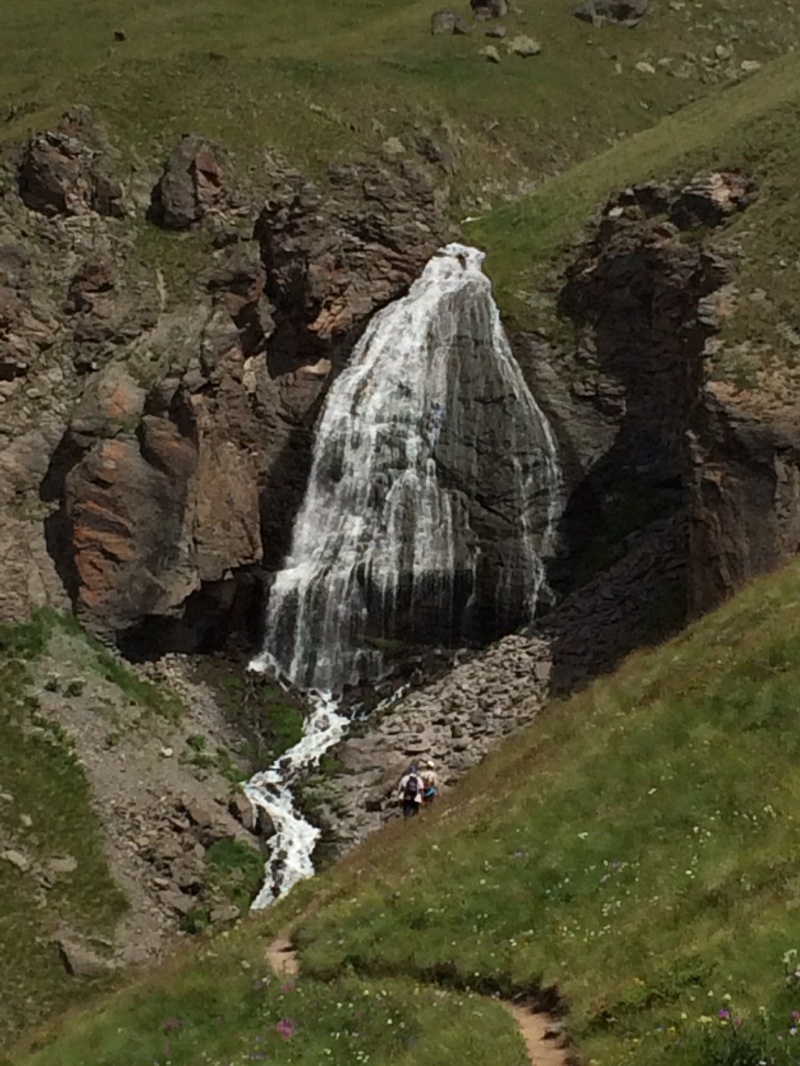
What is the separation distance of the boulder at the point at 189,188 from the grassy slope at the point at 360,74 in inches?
163

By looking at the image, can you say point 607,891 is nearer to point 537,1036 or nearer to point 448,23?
point 537,1036

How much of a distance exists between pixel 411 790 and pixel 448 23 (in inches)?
3081

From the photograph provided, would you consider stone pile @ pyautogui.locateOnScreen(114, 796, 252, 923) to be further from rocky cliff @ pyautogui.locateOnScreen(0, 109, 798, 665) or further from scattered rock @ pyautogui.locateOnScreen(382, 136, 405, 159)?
scattered rock @ pyautogui.locateOnScreen(382, 136, 405, 159)

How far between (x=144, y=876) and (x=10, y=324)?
2357 centimetres

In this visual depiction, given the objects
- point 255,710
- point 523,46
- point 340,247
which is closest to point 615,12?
point 523,46

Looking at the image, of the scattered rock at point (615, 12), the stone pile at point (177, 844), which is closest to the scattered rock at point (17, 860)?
the stone pile at point (177, 844)

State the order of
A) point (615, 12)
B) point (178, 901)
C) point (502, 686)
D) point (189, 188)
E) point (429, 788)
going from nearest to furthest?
point (429, 788) → point (178, 901) → point (502, 686) → point (189, 188) → point (615, 12)

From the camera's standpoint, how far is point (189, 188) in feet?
178

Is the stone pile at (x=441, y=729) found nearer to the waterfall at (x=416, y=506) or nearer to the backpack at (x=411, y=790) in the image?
the waterfall at (x=416, y=506)

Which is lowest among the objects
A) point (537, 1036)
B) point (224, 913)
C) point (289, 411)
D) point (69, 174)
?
point (224, 913)

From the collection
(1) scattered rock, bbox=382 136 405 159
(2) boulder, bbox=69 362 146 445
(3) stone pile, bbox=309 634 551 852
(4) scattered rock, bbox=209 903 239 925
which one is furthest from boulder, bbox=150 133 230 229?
(4) scattered rock, bbox=209 903 239 925

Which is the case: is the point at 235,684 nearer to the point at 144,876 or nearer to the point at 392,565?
the point at 392,565

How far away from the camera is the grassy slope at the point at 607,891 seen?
12.9 meters

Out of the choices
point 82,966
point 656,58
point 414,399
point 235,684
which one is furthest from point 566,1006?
point 656,58
